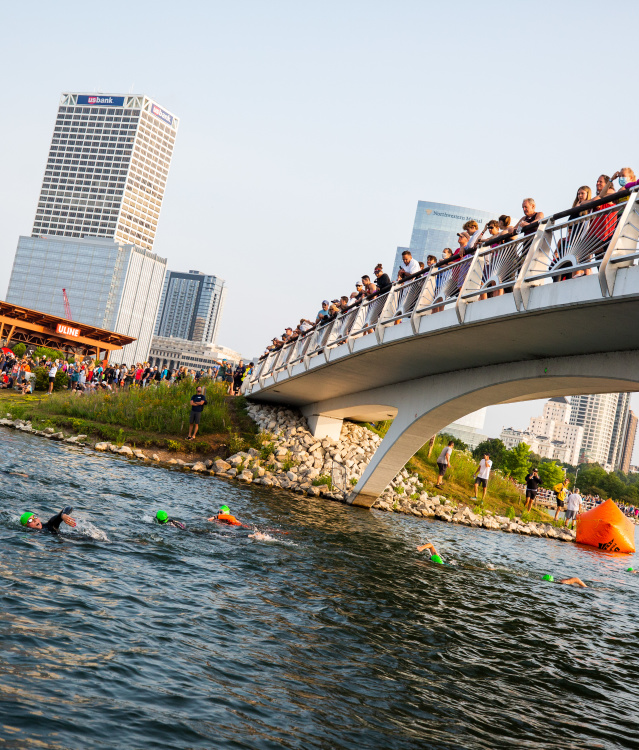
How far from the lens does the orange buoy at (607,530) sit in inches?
1101

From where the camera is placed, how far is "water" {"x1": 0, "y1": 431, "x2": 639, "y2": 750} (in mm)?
5582

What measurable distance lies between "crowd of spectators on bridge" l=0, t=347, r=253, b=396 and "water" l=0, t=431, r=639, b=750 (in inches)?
774

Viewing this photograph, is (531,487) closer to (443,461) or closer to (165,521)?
(443,461)

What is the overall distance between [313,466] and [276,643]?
18.7m

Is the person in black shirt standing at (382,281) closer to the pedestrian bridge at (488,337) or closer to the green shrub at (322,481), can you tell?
the pedestrian bridge at (488,337)

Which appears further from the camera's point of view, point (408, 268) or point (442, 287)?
point (408, 268)

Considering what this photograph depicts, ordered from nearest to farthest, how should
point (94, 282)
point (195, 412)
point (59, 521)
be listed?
point (59, 521) < point (195, 412) < point (94, 282)

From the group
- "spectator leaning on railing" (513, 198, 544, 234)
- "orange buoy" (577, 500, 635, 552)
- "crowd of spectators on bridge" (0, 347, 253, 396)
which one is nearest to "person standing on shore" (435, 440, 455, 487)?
"orange buoy" (577, 500, 635, 552)

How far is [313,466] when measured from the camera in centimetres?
2641

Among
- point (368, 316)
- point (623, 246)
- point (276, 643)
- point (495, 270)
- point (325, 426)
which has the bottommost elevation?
point (276, 643)

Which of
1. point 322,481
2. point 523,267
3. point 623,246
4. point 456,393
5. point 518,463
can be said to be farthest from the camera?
point 518,463

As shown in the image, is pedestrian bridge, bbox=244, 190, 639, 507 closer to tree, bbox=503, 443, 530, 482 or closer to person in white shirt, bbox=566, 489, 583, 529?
person in white shirt, bbox=566, 489, 583, 529

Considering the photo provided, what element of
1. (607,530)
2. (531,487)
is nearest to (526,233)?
(607,530)

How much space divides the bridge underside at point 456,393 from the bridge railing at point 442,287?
261cm
